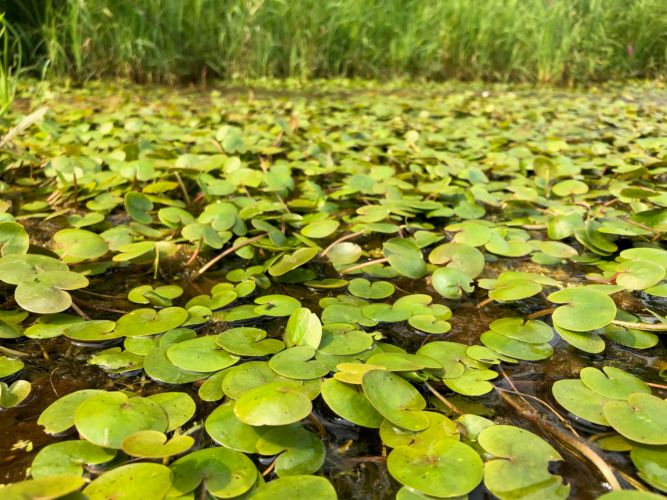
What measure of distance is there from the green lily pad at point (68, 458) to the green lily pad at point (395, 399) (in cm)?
33

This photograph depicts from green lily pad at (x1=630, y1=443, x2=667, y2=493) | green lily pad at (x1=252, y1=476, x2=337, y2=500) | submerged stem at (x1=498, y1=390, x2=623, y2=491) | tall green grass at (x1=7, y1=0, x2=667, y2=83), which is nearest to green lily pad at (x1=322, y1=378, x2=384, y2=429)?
green lily pad at (x1=252, y1=476, x2=337, y2=500)

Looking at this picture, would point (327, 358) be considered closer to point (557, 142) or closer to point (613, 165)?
point (613, 165)

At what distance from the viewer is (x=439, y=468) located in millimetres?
560

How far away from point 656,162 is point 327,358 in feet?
5.59

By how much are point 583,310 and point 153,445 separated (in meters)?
0.71

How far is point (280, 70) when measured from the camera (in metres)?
4.70

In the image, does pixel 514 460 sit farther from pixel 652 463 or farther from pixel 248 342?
pixel 248 342

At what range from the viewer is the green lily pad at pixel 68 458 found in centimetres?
56

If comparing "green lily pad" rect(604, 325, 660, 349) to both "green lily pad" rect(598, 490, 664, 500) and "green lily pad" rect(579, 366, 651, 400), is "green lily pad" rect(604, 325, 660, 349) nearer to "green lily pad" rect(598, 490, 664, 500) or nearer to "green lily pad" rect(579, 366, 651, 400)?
"green lily pad" rect(579, 366, 651, 400)

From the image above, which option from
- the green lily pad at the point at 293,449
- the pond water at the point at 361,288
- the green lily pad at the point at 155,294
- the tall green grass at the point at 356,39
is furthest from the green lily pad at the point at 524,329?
the tall green grass at the point at 356,39

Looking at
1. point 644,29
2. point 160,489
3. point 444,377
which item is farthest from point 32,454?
point 644,29

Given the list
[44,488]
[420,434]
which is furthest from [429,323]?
[44,488]

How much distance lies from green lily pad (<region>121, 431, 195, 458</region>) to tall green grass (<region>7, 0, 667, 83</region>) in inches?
148

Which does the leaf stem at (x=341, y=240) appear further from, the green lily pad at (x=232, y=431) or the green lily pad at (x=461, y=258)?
the green lily pad at (x=232, y=431)
